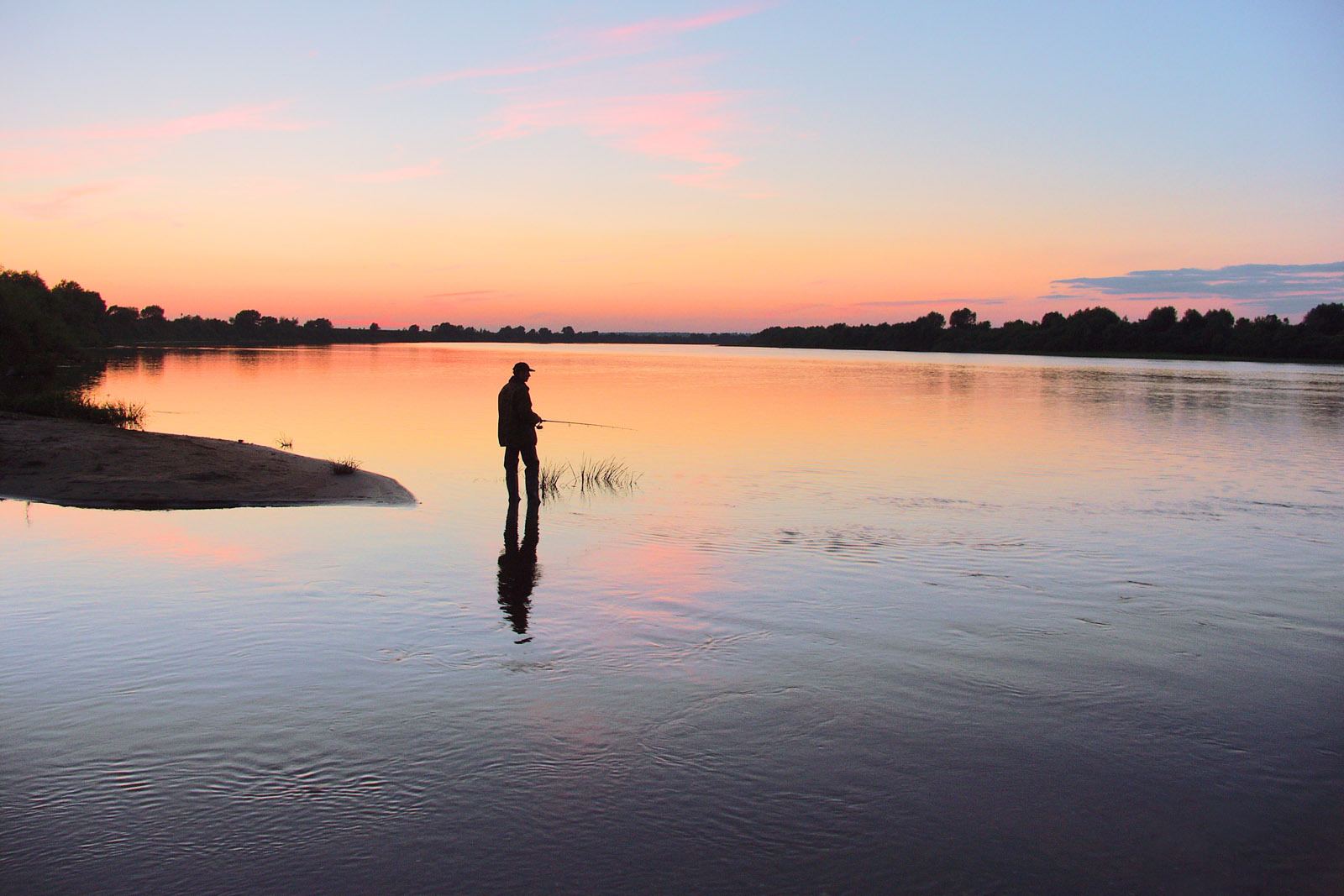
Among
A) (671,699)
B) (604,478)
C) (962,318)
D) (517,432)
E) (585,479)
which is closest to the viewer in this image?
(671,699)

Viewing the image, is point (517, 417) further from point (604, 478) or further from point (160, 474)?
point (160, 474)

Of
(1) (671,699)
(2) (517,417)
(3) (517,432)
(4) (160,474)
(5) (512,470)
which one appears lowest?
(1) (671,699)

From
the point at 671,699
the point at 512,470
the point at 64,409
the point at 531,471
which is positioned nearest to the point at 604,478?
the point at 512,470

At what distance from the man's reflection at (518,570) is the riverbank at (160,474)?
104 inches

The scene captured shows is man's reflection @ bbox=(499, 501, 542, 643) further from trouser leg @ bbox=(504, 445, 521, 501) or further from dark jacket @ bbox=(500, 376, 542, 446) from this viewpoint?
dark jacket @ bbox=(500, 376, 542, 446)

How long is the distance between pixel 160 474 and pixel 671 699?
12671mm

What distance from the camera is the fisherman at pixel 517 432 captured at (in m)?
15.5

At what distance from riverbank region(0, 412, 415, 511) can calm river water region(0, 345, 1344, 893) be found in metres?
0.80

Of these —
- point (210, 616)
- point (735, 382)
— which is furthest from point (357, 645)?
point (735, 382)

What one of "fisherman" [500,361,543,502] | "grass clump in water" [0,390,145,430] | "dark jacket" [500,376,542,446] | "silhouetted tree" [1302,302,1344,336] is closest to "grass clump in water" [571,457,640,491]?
"fisherman" [500,361,543,502]

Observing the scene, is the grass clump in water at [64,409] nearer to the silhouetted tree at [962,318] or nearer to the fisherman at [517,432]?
the fisherman at [517,432]

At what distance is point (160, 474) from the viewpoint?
16.4 m

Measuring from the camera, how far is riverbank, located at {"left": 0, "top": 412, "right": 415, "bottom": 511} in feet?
51.1

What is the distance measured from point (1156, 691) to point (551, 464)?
628 inches
